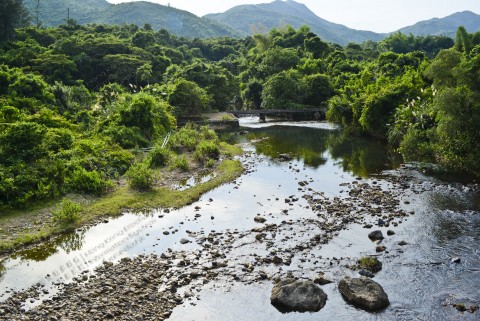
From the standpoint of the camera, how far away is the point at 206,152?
4159cm

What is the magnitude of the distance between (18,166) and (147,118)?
2073 centimetres

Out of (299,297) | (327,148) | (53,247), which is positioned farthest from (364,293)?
(327,148)

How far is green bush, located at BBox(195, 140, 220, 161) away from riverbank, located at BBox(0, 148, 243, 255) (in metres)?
3.06

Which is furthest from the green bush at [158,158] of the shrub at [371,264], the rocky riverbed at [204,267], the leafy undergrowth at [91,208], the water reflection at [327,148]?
the shrub at [371,264]

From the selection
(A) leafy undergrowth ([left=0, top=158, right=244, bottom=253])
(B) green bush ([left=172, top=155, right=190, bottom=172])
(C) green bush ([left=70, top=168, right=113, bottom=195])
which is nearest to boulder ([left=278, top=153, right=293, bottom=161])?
(A) leafy undergrowth ([left=0, top=158, right=244, bottom=253])

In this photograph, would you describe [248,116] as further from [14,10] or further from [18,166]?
[18,166]

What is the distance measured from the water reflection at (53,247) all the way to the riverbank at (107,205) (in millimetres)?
535

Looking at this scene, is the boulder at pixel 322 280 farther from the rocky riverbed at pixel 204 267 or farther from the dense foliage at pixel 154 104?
the dense foliage at pixel 154 104

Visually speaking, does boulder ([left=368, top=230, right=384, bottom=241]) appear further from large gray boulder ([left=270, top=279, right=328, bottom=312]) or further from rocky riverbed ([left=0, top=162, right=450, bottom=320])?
large gray boulder ([left=270, top=279, right=328, bottom=312])

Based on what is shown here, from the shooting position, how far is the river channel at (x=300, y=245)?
16125 mm

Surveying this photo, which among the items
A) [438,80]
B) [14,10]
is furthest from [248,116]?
Result: [438,80]

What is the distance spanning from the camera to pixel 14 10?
3078 inches

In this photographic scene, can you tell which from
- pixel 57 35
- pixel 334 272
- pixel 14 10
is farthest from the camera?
pixel 57 35

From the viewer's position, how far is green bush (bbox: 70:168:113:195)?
1139 inches
